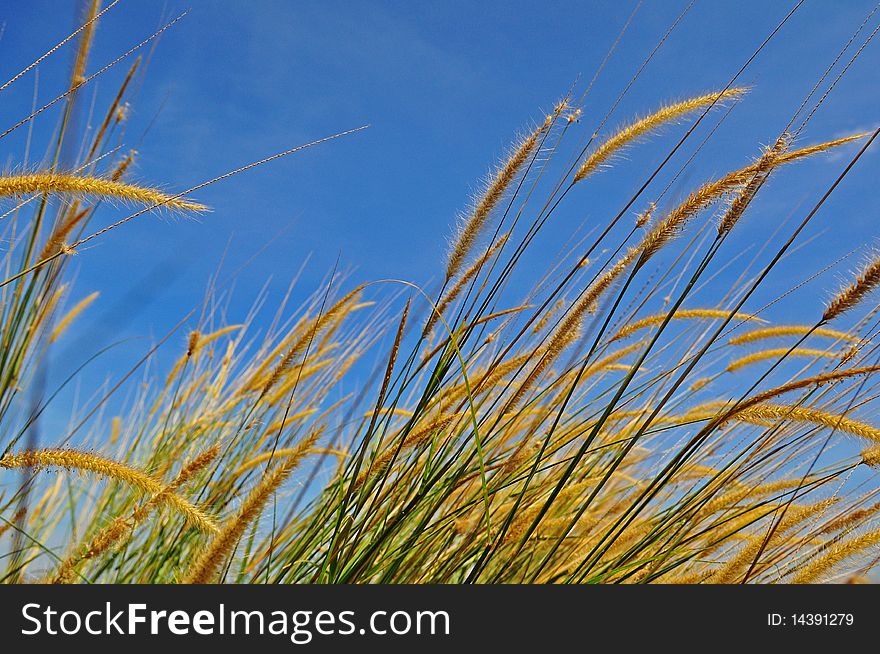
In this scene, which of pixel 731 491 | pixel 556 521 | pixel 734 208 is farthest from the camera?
pixel 731 491

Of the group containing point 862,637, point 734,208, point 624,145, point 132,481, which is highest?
point 624,145

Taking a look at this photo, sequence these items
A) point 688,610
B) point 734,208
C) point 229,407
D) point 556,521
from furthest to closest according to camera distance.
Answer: point 229,407 → point 556,521 → point 688,610 → point 734,208

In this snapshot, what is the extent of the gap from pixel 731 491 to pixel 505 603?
0.82m

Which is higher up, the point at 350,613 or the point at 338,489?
the point at 338,489

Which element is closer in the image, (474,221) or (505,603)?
(505,603)

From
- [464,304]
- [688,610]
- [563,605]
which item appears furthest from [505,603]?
[464,304]

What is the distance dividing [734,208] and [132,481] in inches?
44.5

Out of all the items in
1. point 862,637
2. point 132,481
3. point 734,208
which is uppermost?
point 734,208

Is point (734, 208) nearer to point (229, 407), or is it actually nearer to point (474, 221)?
point (474, 221)

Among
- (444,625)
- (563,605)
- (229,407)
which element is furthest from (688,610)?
(229,407)

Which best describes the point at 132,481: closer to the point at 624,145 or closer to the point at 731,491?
the point at 624,145

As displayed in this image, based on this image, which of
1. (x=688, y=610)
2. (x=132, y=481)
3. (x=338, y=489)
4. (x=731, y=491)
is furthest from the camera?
(x=731, y=491)

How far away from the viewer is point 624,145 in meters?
1.63

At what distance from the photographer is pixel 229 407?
2.54 meters
